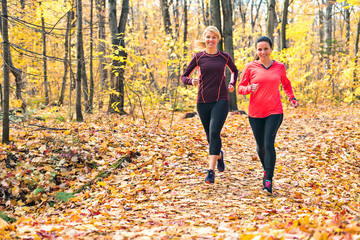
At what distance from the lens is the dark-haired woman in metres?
4.09

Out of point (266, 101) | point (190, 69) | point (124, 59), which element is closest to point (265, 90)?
point (266, 101)

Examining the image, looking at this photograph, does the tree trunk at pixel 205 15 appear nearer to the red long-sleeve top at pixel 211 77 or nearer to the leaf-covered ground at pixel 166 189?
the leaf-covered ground at pixel 166 189

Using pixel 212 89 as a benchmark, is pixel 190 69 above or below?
above

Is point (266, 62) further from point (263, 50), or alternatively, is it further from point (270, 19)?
point (270, 19)

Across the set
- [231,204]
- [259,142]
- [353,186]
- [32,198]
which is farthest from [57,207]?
[353,186]

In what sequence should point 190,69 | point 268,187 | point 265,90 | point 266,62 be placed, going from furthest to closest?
point 190,69, point 266,62, point 265,90, point 268,187

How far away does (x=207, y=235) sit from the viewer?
2406 millimetres

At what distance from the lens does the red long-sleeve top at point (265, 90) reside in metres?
4.12

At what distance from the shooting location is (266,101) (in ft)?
13.5

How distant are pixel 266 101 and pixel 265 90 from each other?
164 mm

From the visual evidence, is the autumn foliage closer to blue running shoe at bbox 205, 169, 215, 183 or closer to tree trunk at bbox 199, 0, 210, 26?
blue running shoe at bbox 205, 169, 215, 183

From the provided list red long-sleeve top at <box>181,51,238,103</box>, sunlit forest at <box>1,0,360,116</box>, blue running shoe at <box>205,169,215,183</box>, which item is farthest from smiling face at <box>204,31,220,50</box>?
sunlit forest at <box>1,0,360,116</box>

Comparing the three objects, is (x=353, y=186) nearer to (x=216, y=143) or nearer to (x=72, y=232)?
(x=216, y=143)

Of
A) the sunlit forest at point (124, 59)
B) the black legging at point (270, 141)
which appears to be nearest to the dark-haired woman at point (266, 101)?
the black legging at point (270, 141)
